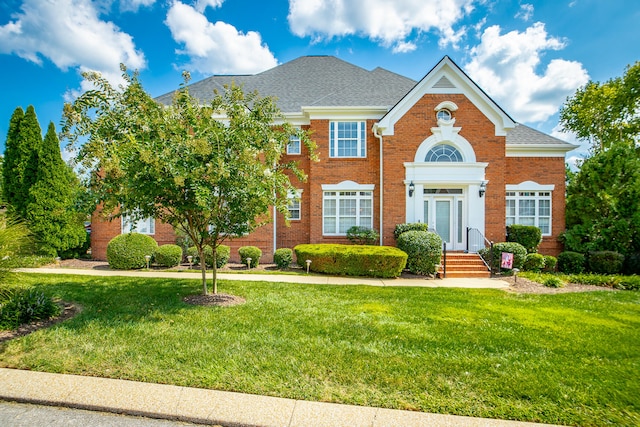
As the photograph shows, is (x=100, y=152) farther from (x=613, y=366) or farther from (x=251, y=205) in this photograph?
(x=613, y=366)

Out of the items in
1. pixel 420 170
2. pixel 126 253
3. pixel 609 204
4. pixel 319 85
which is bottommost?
pixel 126 253

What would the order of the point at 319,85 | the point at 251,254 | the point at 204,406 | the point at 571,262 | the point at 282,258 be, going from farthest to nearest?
1. the point at 319,85
2. the point at 571,262
3. the point at 251,254
4. the point at 282,258
5. the point at 204,406

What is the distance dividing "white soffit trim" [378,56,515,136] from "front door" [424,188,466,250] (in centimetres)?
325

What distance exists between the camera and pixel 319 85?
55.0ft

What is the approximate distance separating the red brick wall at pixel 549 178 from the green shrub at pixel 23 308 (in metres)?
17.0

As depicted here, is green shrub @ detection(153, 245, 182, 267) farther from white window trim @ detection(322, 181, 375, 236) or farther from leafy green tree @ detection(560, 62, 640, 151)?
leafy green tree @ detection(560, 62, 640, 151)

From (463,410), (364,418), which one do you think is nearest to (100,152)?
(364,418)

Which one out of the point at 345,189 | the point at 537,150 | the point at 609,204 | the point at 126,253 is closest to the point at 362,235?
the point at 345,189

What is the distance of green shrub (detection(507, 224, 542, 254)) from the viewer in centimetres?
1334

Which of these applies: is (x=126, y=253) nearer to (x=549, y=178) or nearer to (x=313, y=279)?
(x=313, y=279)

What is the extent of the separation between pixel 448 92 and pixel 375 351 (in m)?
12.6

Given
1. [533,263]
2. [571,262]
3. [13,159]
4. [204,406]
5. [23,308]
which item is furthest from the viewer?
[571,262]

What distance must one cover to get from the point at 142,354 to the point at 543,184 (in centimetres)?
1695

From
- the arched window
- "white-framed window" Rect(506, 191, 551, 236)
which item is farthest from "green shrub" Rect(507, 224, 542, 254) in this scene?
the arched window
